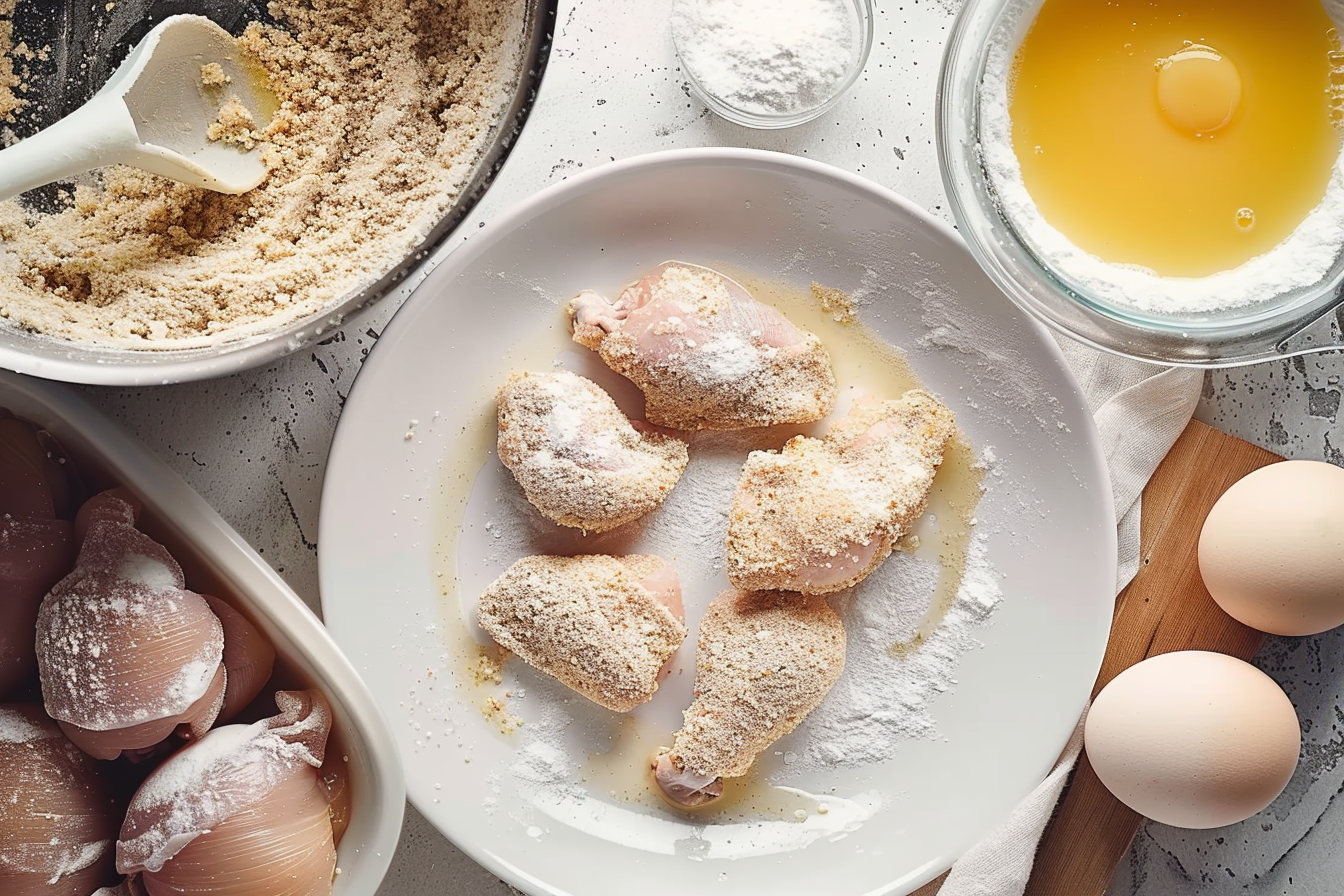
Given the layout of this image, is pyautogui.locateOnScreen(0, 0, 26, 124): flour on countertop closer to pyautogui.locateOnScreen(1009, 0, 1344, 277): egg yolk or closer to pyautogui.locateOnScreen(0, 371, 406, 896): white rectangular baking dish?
pyautogui.locateOnScreen(0, 371, 406, 896): white rectangular baking dish

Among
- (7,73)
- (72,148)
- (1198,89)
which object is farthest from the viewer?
(7,73)

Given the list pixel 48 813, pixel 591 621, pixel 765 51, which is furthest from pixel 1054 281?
pixel 48 813

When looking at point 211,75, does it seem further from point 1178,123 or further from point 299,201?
point 1178,123

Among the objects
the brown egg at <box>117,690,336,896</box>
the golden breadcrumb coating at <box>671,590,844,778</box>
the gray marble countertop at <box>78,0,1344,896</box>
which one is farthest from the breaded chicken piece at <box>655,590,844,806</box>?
the gray marble countertop at <box>78,0,1344,896</box>

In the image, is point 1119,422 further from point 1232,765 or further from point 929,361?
point 1232,765

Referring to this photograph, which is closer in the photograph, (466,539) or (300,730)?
(300,730)

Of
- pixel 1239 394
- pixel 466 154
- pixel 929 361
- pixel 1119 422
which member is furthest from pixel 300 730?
pixel 1239 394
